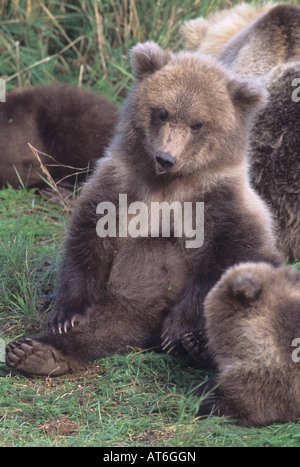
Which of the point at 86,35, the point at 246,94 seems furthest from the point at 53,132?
the point at 246,94

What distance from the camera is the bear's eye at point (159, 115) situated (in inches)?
179

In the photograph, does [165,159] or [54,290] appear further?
[54,290]

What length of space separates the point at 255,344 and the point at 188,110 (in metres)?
1.41

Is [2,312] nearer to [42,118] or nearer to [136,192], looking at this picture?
[136,192]

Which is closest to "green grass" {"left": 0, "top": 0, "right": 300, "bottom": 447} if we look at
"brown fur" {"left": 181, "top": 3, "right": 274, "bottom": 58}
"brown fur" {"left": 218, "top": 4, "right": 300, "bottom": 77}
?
"brown fur" {"left": 181, "top": 3, "right": 274, "bottom": 58}

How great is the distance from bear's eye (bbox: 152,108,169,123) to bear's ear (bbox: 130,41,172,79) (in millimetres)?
311

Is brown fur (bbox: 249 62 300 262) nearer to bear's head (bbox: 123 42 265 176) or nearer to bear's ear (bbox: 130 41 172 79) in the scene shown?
bear's head (bbox: 123 42 265 176)

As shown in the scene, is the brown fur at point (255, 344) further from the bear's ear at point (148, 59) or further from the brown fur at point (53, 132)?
the brown fur at point (53, 132)

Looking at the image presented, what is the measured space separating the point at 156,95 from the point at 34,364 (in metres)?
1.69

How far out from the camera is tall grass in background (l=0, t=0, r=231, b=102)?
830 cm

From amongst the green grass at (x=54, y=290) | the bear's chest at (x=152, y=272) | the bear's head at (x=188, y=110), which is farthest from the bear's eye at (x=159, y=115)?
the green grass at (x=54, y=290)

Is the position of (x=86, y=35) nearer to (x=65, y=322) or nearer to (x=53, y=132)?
(x=53, y=132)

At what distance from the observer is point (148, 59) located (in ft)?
15.6
